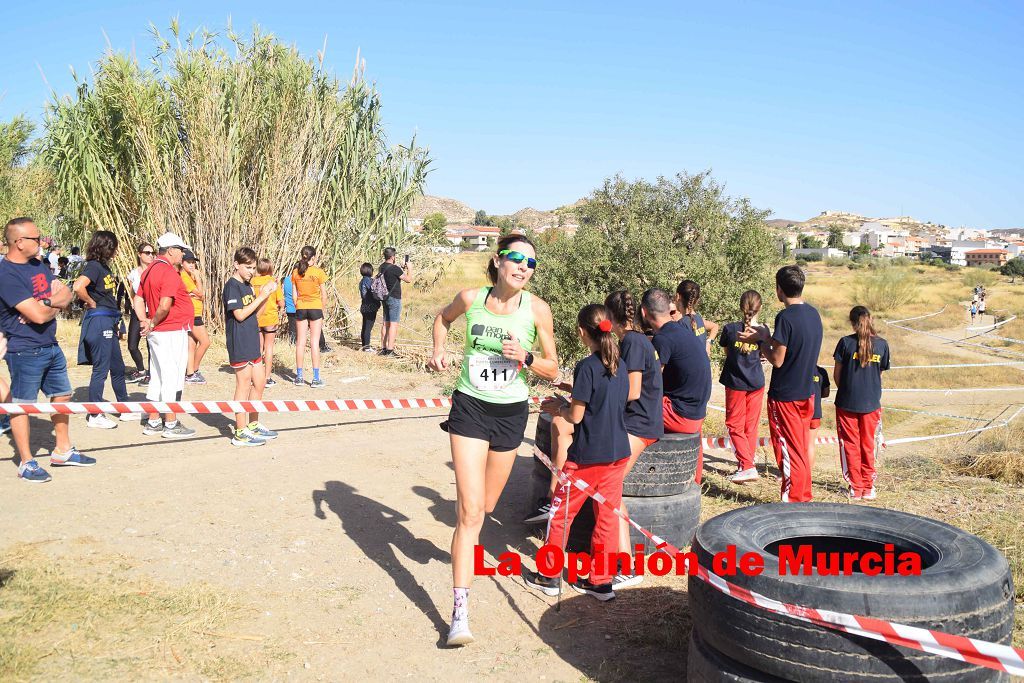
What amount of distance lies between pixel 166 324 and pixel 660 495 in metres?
5.15

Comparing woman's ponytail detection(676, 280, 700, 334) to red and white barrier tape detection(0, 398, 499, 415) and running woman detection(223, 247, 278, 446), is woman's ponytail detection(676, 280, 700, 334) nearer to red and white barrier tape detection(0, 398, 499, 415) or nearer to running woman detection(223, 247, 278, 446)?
red and white barrier tape detection(0, 398, 499, 415)

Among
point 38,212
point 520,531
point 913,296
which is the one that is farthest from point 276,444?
point 913,296

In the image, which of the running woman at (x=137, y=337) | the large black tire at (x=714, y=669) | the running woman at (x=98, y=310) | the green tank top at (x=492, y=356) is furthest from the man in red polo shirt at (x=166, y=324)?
the large black tire at (x=714, y=669)

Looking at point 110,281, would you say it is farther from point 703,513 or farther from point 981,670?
point 981,670

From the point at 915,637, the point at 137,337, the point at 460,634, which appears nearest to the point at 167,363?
the point at 137,337

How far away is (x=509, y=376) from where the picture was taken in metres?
4.34

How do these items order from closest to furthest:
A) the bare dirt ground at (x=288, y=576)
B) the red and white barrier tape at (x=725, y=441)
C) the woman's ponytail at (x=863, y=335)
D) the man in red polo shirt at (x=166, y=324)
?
the bare dirt ground at (x=288, y=576), the woman's ponytail at (x=863, y=335), the man in red polo shirt at (x=166, y=324), the red and white barrier tape at (x=725, y=441)

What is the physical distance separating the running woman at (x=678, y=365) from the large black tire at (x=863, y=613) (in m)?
2.50

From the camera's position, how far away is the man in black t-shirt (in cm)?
1457

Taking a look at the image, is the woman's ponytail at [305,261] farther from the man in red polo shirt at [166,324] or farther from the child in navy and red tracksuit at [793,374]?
the child in navy and red tracksuit at [793,374]

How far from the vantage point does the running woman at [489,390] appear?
13.9 feet

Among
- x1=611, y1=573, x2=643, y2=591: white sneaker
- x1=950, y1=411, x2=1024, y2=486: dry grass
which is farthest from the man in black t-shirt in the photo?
x1=611, y1=573, x2=643, y2=591: white sneaker

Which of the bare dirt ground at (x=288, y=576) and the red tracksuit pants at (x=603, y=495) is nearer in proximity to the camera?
the bare dirt ground at (x=288, y=576)

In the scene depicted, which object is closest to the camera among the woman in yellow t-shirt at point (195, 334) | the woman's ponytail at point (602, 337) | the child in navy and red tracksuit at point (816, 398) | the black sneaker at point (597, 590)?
the woman's ponytail at point (602, 337)
